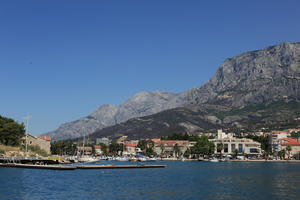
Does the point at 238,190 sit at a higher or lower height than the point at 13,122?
lower

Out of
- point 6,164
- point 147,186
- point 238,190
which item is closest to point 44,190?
point 147,186

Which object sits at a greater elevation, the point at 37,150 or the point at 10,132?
the point at 10,132

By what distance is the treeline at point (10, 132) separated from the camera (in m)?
161

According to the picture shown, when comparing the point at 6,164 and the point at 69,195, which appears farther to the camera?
the point at 6,164

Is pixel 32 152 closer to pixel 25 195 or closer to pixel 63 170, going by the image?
A: pixel 63 170

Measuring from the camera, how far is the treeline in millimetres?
160625

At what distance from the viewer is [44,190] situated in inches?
2940

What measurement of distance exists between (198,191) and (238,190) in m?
7.61

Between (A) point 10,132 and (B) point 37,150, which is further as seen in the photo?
(B) point 37,150

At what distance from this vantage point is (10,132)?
16312 centimetres

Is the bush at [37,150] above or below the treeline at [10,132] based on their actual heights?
below

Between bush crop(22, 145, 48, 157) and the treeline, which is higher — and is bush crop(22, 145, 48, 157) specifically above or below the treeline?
below

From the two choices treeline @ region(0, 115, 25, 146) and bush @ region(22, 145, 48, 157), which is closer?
treeline @ region(0, 115, 25, 146)

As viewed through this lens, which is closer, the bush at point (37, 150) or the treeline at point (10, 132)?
the treeline at point (10, 132)
